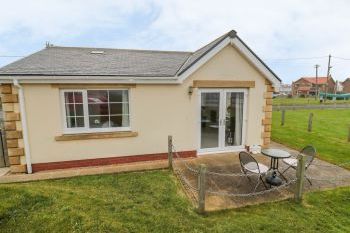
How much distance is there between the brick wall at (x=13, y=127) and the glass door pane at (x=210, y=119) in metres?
6.61

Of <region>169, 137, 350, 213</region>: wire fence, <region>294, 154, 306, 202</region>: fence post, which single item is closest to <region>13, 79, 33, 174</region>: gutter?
<region>169, 137, 350, 213</region>: wire fence

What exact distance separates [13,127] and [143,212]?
5516 millimetres

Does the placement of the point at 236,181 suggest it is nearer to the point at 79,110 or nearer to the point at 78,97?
the point at 79,110

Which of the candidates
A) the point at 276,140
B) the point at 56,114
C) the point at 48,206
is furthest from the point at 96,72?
the point at 276,140

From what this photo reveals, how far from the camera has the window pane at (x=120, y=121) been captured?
25.8 feet

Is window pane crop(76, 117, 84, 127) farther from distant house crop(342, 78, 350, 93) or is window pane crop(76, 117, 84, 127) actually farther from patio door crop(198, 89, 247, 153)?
distant house crop(342, 78, 350, 93)

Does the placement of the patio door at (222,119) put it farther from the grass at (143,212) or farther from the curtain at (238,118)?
the grass at (143,212)

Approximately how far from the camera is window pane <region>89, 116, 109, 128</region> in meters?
7.62

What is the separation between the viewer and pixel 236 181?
6297 mm

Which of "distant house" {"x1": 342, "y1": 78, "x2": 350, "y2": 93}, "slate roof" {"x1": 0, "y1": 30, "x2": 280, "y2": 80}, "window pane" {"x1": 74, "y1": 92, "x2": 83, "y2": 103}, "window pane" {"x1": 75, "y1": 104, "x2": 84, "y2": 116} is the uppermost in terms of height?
"distant house" {"x1": 342, "y1": 78, "x2": 350, "y2": 93}

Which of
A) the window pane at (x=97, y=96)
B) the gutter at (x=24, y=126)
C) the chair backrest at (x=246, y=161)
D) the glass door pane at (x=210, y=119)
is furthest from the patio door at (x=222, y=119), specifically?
the gutter at (x=24, y=126)

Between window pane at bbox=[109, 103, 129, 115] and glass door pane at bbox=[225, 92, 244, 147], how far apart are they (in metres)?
4.10

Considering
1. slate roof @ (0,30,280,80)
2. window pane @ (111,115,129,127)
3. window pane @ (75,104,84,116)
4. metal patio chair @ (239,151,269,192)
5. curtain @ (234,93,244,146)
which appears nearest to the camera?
metal patio chair @ (239,151,269,192)

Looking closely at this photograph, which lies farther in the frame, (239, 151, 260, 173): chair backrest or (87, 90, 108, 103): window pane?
(87, 90, 108, 103): window pane
